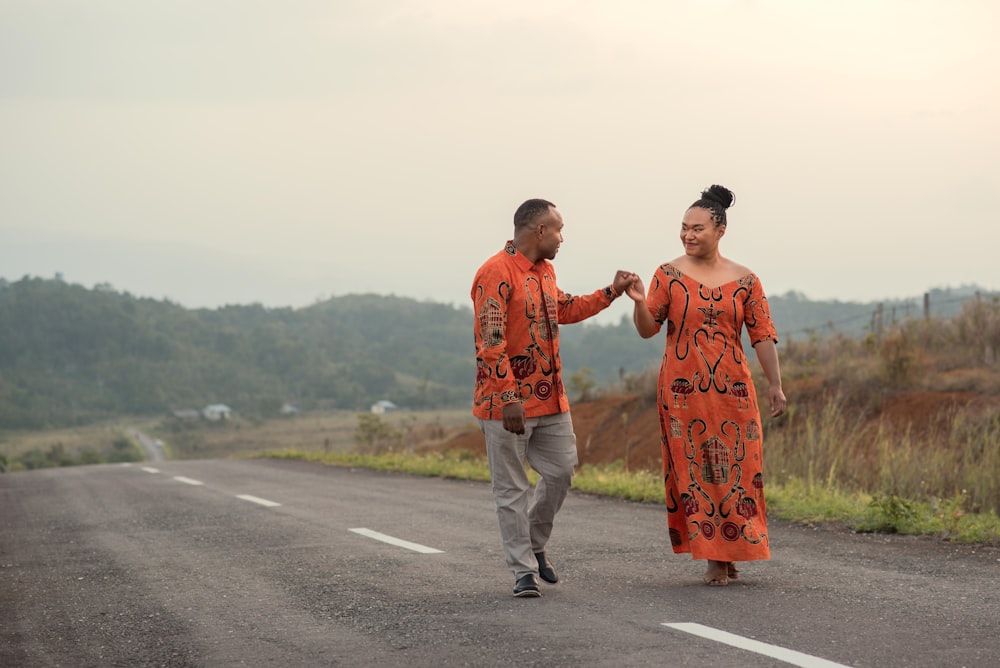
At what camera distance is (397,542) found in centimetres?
966

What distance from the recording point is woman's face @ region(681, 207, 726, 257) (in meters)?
7.32

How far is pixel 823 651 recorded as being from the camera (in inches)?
205

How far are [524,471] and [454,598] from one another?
815 millimetres

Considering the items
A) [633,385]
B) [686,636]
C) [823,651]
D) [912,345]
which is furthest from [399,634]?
[633,385]

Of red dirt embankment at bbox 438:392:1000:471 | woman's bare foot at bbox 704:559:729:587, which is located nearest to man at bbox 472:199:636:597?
woman's bare foot at bbox 704:559:729:587

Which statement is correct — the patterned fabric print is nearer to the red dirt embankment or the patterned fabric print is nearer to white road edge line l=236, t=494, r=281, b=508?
white road edge line l=236, t=494, r=281, b=508

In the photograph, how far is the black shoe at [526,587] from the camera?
268 inches

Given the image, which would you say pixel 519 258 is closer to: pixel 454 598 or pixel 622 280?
pixel 622 280

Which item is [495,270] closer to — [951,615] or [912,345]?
[951,615]

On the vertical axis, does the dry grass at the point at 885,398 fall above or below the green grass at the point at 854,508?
above

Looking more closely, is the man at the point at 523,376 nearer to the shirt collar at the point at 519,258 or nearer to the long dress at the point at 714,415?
the shirt collar at the point at 519,258

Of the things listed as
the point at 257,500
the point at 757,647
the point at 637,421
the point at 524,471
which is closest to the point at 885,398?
the point at 637,421

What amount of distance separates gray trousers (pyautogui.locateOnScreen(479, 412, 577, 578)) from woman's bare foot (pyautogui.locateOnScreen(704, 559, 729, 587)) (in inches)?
38.0

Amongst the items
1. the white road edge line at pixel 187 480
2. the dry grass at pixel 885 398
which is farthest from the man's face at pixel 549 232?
the white road edge line at pixel 187 480
